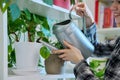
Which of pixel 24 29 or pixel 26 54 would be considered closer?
pixel 26 54

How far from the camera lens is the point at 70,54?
41.1 inches

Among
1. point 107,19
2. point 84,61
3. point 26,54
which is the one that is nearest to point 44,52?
point 26,54

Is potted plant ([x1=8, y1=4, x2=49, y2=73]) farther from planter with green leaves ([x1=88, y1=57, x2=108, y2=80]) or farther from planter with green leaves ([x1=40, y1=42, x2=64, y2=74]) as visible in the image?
planter with green leaves ([x1=88, y1=57, x2=108, y2=80])

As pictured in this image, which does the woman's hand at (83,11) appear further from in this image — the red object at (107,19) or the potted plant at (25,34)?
the red object at (107,19)

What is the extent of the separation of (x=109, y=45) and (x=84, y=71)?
1.27 ft

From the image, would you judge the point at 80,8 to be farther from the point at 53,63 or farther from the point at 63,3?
the point at 53,63

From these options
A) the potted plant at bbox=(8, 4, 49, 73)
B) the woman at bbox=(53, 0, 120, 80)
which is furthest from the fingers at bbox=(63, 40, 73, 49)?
the potted plant at bbox=(8, 4, 49, 73)

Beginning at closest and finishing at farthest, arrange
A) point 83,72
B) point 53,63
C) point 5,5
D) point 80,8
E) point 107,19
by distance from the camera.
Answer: point 5,5 → point 83,72 → point 53,63 → point 80,8 → point 107,19

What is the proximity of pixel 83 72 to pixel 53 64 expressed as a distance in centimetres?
20

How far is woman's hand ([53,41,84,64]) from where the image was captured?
1.03m

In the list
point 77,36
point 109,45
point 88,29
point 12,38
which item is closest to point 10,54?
point 12,38

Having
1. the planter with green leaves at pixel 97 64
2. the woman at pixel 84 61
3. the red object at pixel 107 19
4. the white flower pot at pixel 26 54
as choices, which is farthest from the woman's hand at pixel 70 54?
the red object at pixel 107 19

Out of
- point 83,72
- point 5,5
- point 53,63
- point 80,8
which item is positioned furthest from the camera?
point 80,8

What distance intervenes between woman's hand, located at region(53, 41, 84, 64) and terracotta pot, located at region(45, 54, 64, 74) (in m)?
0.05
